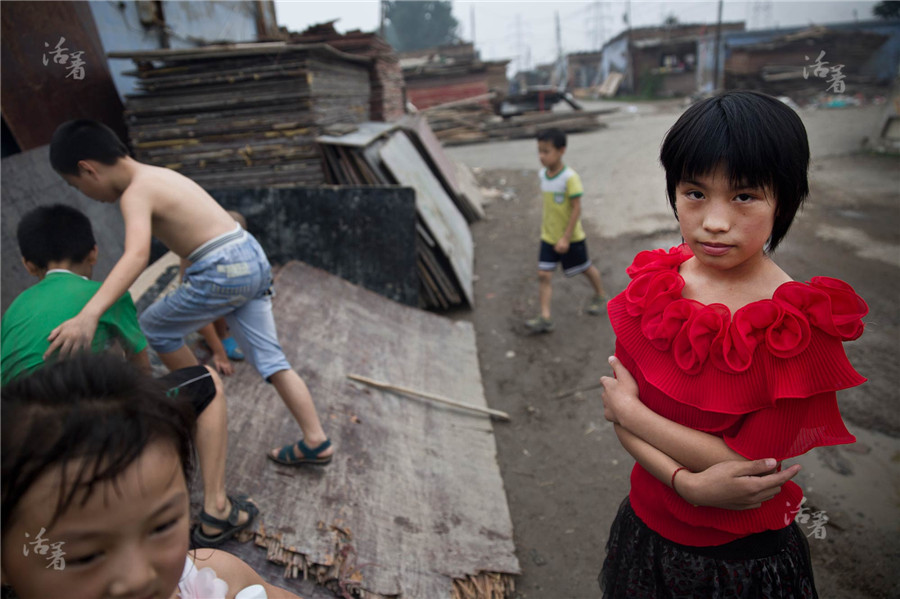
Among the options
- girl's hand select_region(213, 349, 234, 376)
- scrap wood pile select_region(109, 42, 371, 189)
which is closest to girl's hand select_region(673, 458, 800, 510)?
girl's hand select_region(213, 349, 234, 376)

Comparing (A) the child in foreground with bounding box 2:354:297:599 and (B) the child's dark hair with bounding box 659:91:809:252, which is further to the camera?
(B) the child's dark hair with bounding box 659:91:809:252

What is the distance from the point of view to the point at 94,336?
2.04 metres

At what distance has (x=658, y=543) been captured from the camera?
133 cm

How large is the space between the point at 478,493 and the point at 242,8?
33.8 feet

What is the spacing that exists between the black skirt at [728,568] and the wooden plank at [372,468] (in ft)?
3.72

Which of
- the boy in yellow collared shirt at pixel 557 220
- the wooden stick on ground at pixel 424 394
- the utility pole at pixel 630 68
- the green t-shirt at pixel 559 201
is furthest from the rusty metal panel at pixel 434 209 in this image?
the utility pole at pixel 630 68

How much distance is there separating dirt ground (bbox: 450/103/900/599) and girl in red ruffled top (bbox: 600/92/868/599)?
1.43 meters

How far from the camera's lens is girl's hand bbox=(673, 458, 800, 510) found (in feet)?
3.52

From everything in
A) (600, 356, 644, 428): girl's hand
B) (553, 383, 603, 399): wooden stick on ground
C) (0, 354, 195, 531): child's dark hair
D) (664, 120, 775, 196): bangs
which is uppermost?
(664, 120, 775, 196): bangs

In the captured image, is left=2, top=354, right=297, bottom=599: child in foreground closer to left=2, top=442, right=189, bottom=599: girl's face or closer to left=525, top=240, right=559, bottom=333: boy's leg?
left=2, top=442, right=189, bottom=599: girl's face

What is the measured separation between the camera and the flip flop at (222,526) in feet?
6.68

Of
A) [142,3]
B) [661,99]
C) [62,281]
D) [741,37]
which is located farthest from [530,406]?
[661,99]

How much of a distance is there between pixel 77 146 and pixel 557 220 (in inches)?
141

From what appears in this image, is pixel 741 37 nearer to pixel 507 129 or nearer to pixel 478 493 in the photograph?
pixel 507 129
